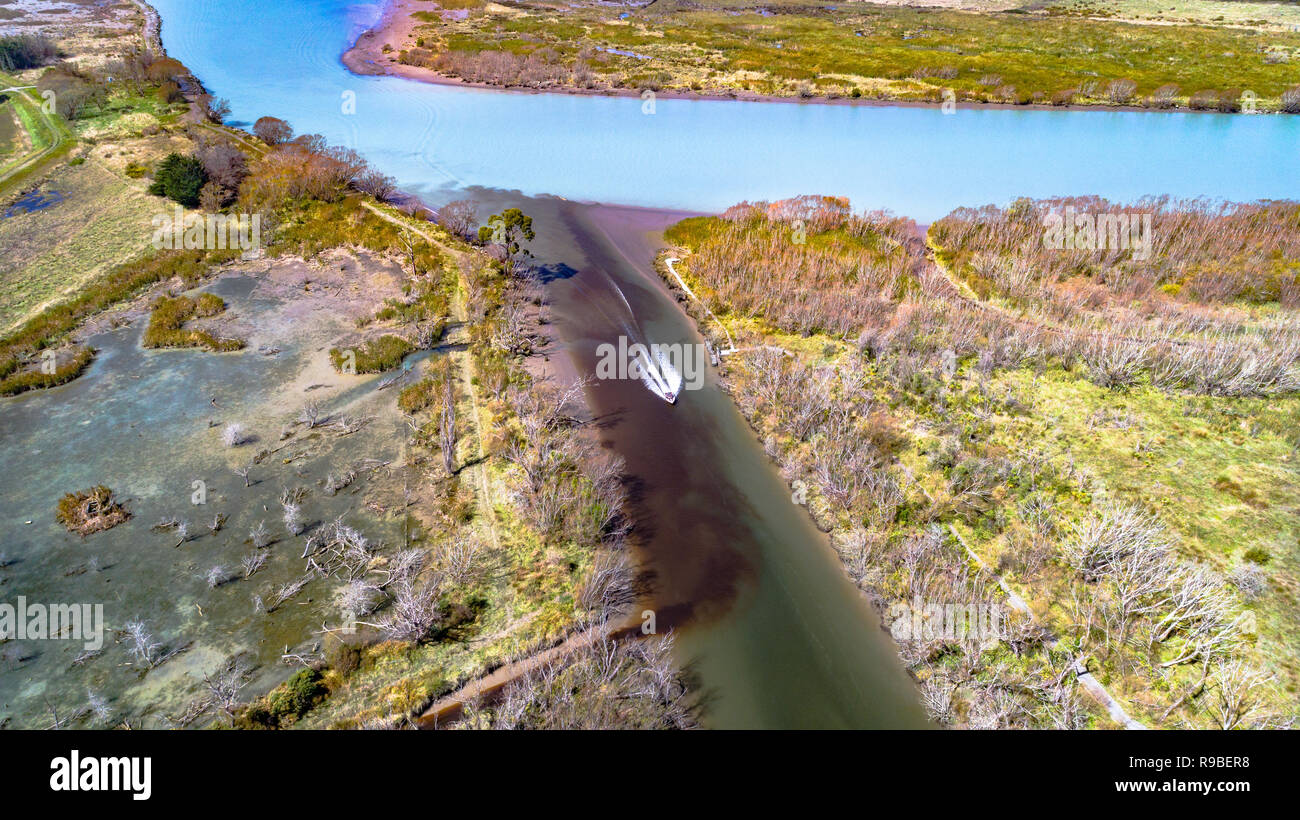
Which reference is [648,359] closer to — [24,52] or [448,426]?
[448,426]

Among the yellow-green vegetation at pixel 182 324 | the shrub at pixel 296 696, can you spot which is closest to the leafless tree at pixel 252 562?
the shrub at pixel 296 696

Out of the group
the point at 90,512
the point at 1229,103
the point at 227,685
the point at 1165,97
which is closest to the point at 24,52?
the point at 90,512

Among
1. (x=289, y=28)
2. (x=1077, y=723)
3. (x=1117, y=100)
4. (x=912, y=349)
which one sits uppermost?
(x=289, y=28)

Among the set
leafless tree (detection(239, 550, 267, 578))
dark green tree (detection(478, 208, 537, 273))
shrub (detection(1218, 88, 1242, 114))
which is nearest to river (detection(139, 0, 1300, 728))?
dark green tree (detection(478, 208, 537, 273))

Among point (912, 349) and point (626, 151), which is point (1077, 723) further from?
point (626, 151)

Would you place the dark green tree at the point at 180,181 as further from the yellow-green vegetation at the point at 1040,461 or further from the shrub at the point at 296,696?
the shrub at the point at 296,696

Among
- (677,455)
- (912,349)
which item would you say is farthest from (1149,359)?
(677,455)

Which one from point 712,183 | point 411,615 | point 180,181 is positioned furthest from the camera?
point 712,183
